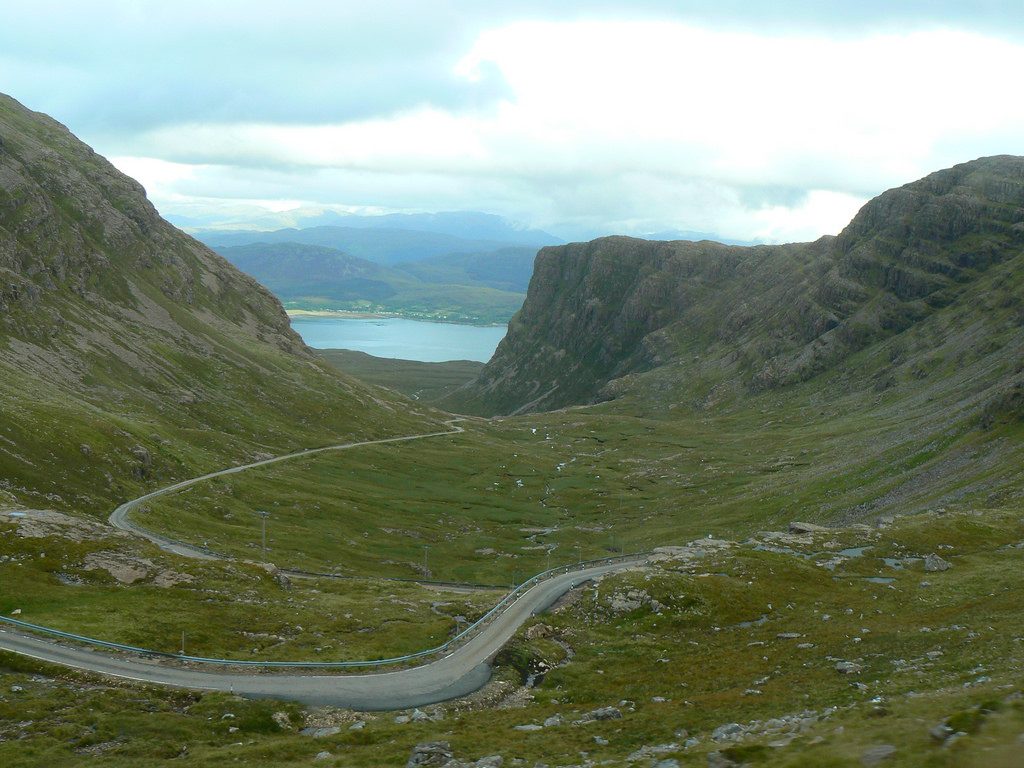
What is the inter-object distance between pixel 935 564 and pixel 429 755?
55590 millimetres

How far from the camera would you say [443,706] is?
46.6 meters

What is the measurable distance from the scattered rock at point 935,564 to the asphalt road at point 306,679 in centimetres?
4332

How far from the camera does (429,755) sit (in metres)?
35.6

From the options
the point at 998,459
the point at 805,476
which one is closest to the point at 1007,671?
the point at 998,459

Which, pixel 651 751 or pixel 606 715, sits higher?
pixel 651 751

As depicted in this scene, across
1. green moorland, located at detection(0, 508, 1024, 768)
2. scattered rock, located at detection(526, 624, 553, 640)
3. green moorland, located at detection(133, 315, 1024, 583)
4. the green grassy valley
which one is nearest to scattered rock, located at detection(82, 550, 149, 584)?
the green grassy valley

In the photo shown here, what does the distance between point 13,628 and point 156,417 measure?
121m

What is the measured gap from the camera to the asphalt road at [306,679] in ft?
150

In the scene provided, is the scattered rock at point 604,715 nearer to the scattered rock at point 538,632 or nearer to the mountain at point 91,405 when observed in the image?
the scattered rock at point 538,632

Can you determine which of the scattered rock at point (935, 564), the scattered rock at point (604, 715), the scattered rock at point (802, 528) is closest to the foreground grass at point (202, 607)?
the scattered rock at point (604, 715)

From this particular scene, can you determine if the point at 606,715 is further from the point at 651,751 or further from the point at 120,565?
the point at 120,565

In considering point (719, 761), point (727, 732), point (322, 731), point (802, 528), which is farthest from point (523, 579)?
point (719, 761)

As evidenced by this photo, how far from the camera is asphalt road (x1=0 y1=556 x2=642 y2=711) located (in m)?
45.8

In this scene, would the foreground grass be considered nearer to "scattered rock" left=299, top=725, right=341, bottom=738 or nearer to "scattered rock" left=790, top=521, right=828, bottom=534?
"scattered rock" left=299, top=725, right=341, bottom=738
